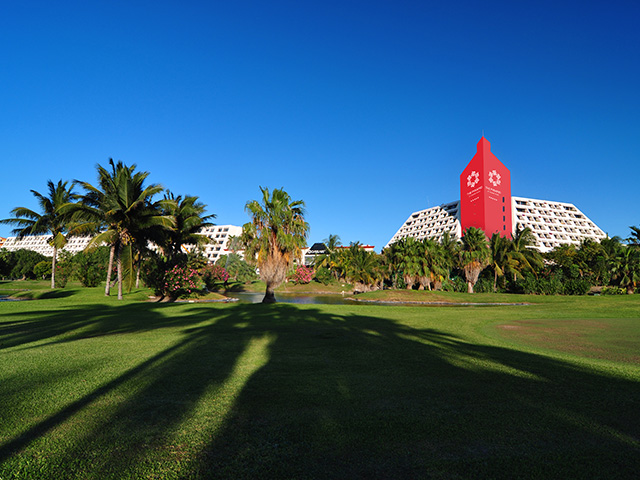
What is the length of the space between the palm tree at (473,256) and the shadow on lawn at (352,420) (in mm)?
43666

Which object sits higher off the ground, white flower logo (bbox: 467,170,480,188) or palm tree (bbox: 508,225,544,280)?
white flower logo (bbox: 467,170,480,188)

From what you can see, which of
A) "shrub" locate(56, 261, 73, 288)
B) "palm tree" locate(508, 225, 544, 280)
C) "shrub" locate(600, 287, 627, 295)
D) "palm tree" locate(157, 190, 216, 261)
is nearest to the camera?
"palm tree" locate(157, 190, 216, 261)

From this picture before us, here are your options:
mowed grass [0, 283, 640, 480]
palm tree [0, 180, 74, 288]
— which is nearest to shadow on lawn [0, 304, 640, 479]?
mowed grass [0, 283, 640, 480]

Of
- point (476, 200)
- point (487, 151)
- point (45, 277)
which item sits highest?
point (487, 151)

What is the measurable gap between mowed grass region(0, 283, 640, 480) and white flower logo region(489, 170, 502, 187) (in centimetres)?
7594

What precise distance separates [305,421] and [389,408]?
1.01 meters

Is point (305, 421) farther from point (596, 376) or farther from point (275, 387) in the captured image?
point (596, 376)

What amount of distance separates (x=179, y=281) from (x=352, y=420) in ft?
84.7

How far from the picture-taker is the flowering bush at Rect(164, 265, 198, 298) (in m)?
26.9

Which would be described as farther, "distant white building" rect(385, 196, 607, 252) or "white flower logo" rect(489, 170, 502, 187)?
"distant white building" rect(385, 196, 607, 252)

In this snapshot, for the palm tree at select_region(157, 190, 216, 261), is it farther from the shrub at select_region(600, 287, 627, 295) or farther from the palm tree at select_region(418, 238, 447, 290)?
the shrub at select_region(600, 287, 627, 295)

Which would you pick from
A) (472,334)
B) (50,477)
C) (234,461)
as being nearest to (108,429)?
(50,477)

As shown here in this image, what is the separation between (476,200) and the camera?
257 feet

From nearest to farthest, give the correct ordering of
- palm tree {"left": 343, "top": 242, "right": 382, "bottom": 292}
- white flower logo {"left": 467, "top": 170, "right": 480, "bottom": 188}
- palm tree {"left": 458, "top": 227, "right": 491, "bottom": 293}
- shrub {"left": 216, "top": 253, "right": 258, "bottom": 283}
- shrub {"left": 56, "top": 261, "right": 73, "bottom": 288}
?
shrub {"left": 56, "top": 261, "right": 73, "bottom": 288} < palm tree {"left": 458, "top": 227, "right": 491, "bottom": 293} < palm tree {"left": 343, "top": 242, "right": 382, "bottom": 292} < shrub {"left": 216, "top": 253, "right": 258, "bottom": 283} < white flower logo {"left": 467, "top": 170, "right": 480, "bottom": 188}
